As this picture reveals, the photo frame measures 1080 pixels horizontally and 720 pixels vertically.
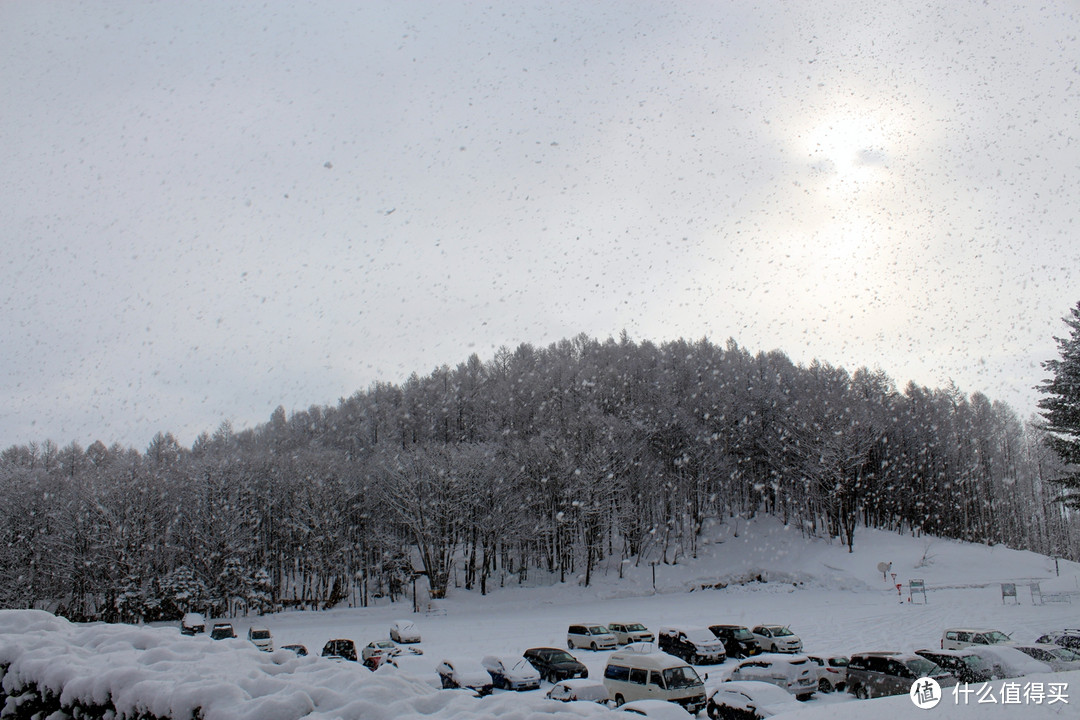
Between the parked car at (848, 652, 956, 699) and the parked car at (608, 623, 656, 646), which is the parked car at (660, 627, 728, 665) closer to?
the parked car at (608, 623, 656, 646)

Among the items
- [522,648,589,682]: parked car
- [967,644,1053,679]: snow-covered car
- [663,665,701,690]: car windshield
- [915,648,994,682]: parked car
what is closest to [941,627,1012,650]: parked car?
[967,644,1053,679]: snow-covered car

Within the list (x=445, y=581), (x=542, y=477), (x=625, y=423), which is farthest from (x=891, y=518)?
(x=445, y=581)

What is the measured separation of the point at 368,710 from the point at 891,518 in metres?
72.4

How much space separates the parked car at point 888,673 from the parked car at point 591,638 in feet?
41.9

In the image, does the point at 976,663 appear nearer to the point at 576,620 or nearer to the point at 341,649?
the point at 341,649

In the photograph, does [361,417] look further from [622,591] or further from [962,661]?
[962,661]

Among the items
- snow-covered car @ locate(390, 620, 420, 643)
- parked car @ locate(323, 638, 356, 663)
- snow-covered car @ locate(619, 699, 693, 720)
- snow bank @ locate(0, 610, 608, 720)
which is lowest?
snow-covered car @ locate(390, 620, 420, 643)

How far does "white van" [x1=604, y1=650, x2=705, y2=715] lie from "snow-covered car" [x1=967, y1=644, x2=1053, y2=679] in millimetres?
7615

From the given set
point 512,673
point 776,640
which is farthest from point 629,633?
point 512,673

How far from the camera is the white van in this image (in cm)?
1656

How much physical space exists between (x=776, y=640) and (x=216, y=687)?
2385 cm

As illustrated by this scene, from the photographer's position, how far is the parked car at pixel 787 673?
722 inches

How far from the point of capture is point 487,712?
591cm

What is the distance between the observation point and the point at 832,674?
18.9 metres
